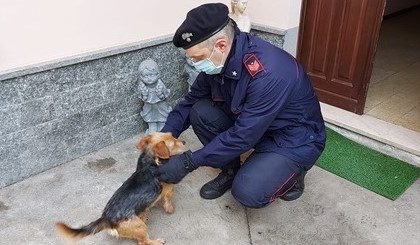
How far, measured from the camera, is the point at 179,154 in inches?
90.0

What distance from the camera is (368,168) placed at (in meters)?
3.18

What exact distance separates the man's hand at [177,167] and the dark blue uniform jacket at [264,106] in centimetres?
5

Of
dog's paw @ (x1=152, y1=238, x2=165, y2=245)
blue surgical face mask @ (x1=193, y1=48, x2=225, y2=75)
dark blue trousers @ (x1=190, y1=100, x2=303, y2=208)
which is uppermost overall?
blue surgical face mask @ (x1=193, y1=48, x2=225, y2=75)

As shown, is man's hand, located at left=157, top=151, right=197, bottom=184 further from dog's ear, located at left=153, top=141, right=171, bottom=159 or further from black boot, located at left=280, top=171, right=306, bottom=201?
black boot, located at left=280, top=171, right=306, bottom=201

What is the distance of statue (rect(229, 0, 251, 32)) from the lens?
11.9ft

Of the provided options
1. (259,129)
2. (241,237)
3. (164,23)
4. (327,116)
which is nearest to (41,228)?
(241,237)

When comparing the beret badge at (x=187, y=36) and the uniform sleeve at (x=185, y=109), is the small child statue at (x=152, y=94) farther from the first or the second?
the beret badge at (x=187, y=36)

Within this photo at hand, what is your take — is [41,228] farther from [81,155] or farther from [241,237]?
[241,237]

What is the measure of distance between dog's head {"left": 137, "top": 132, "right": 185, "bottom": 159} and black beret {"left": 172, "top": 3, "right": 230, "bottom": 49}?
567 mm

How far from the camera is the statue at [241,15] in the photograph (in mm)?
3630

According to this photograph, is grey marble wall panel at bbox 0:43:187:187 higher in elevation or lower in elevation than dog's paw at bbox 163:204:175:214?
higher

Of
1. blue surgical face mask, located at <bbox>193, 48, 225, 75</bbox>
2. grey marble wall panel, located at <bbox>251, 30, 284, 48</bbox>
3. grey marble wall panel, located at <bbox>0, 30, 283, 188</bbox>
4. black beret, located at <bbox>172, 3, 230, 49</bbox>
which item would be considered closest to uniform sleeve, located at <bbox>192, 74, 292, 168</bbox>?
blue surgical face mask, located at <bbox>193, 48, 225, 75</bbox>

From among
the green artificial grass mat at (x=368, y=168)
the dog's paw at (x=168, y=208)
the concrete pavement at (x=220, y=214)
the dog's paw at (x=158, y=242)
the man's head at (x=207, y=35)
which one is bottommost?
the green artificial grass mat at (x=368, y=168)

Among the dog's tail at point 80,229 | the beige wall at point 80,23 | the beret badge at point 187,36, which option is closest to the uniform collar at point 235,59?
the beret badge at point 187,36
